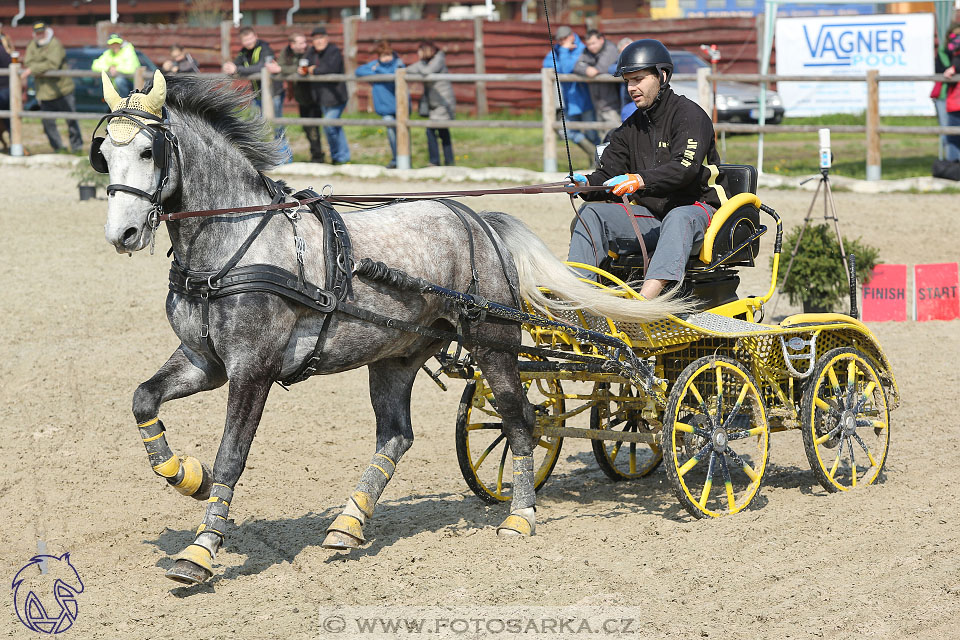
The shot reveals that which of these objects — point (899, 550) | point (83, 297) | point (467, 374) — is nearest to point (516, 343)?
point (467, 374)

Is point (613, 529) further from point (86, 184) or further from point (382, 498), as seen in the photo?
point (86, 184)

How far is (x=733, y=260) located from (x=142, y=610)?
320cm

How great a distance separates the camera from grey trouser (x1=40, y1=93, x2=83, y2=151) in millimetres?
18062

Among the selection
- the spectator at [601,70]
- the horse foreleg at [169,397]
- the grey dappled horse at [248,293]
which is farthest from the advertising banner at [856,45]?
the horse foreleg at [169,397]

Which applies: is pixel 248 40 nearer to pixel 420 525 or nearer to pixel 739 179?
pixel 739 179

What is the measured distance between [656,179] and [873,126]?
30.5ft

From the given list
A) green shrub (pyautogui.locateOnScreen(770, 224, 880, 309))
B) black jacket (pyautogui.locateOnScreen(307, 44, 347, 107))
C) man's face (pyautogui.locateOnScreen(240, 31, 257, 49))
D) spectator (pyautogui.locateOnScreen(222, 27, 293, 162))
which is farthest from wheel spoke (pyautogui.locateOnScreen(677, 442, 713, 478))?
man's face (pyautogui.locateOnScreen(240, 31, 257, 49))

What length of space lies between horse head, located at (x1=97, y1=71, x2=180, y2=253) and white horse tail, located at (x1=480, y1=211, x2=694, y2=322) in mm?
1761

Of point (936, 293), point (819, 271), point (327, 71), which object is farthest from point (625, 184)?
point (327, 71)

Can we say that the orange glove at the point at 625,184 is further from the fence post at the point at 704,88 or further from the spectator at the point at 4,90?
the spectator at the point at 4,90

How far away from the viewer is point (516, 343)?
5664mm

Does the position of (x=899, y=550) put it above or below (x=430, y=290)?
below

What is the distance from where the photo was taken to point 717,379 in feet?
18.3

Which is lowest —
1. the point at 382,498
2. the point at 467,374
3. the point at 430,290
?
the point at 382,498
